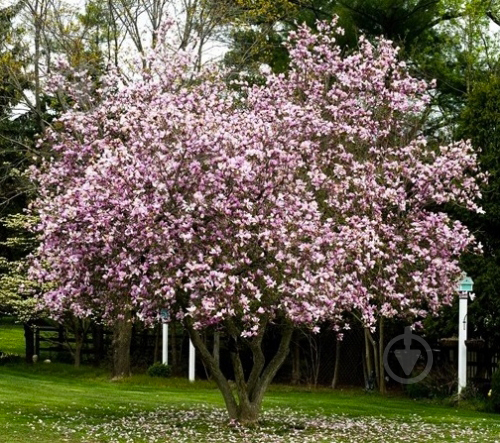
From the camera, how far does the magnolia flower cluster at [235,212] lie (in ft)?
38.5

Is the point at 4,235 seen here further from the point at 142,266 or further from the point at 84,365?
the point at 142,266

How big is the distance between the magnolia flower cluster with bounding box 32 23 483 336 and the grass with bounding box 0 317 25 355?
1997 cm

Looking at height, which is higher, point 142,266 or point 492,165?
point 492,165

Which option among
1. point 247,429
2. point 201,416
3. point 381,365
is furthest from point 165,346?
point 247,429

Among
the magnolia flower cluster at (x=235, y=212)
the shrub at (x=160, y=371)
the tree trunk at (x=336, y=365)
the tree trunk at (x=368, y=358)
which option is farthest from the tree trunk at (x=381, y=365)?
the magnolia flower cluster at (x=235, y=212)

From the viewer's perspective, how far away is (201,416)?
15469 millimetres

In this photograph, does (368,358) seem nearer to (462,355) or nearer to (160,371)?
(462,355)

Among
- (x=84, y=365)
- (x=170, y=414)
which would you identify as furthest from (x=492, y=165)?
(x=84, y=365)

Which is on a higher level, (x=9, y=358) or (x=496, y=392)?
→ (x=9, y=358)

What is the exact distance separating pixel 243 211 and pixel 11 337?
25.9 meters

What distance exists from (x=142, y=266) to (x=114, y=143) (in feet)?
5.27

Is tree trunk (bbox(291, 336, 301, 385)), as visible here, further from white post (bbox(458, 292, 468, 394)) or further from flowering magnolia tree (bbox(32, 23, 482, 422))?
flowering magnolia tree (bbox(32, 23, 482, 422))

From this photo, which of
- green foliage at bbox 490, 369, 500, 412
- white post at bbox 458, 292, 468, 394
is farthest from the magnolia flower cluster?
white post at bbox 458, 292, 468, 394

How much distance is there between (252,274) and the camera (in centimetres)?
1208
